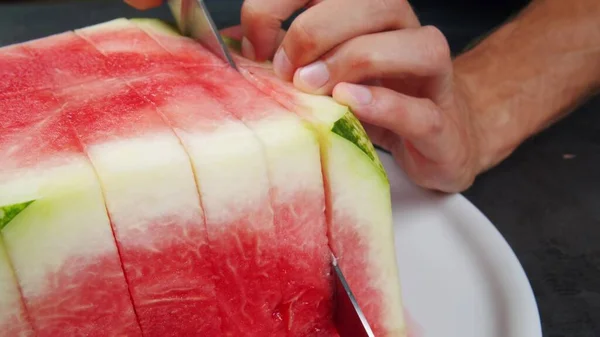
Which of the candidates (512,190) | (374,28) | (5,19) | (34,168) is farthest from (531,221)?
(5,19)

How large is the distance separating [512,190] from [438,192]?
339 millimetres

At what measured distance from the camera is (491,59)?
6.05ft

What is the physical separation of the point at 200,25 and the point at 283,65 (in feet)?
0.75

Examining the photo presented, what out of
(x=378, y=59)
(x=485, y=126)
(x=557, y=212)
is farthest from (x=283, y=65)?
(x=557, y=212)

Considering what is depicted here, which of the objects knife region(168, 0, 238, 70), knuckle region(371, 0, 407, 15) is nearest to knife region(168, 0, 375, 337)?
knife region(168, 0, 238, 70)

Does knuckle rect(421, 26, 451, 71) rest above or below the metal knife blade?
above

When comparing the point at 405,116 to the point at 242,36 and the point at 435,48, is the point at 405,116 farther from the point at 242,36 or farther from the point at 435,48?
the point at 242,36

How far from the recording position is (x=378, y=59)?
3.76ft

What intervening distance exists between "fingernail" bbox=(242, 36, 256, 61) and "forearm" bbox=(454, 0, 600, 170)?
690mm

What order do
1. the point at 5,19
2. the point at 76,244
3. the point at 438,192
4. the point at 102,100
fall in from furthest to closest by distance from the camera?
1. the point at 5,19
2. the point at 438,192
3. the point at 102,100
4. the point at 76,244

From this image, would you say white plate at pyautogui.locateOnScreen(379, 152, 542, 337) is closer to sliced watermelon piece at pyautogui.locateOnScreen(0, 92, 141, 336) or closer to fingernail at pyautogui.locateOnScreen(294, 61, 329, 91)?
fingernail at pyautogui.locateOnScreen(294, 61, 329, 91)

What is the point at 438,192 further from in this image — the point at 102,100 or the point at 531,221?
the point at 102,100

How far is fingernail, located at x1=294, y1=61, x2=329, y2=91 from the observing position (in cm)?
110

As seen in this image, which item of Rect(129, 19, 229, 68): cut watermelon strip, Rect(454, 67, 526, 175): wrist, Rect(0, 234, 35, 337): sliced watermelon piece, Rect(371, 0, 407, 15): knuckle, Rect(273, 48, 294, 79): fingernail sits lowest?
Rect(454, 67, 526, 175): wrist
